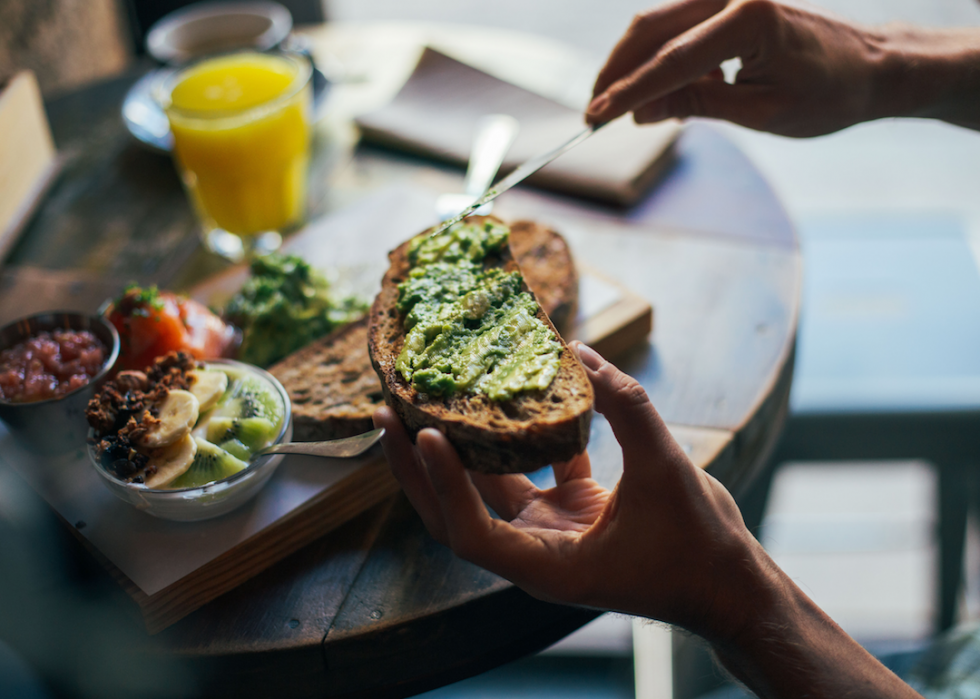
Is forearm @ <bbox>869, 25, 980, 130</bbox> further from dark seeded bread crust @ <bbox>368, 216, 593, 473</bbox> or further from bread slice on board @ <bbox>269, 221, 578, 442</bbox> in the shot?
dark seeded bread crust @ <bbox>368, 216, 593, 473</bbox>

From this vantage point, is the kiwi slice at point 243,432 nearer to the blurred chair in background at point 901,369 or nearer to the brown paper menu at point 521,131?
the brown paper menu at point 521,131

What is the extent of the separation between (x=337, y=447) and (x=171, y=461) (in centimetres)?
31

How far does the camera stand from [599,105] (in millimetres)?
1768

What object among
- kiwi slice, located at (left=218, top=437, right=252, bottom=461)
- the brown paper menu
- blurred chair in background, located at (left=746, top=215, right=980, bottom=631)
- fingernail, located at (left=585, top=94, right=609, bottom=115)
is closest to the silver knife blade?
fingernail, located at (left=585, top=94, right=609, bottom=115)

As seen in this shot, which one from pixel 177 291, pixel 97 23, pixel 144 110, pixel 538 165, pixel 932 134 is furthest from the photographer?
pixel 932 134

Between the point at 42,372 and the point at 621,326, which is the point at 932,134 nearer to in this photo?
the point at 621,326

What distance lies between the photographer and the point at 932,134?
15.5 feet

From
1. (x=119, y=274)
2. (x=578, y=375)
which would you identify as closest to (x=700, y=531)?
(x=578, y=375)

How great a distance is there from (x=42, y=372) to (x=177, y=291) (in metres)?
0.60

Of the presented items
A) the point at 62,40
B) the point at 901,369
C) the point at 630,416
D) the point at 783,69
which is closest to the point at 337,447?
the point at 630,416

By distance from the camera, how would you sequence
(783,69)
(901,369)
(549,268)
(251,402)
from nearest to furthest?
1. (251,402)
2. (783,69)
3. (549,268)
4. (901,369)

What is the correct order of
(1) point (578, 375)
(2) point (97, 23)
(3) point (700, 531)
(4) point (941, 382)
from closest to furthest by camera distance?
1. (3) point (700, 531)
2. (1) point (578, 375)
3. (4) point (941, 382)
4. (2) point (97, 23)

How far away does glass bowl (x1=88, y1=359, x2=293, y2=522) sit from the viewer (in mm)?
1283

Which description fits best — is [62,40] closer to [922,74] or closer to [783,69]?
[783,69]
